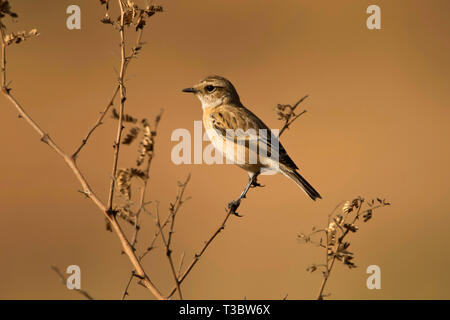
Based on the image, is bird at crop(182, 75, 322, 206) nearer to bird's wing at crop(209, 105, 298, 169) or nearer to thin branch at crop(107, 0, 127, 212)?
bird's wing at crop(209, 105, 298, 169)

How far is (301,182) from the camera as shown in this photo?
4.66 metres

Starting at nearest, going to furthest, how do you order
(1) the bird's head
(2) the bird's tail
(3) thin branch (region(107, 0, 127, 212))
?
(3) thin branch (region(107, 0, 127, 212)) < (2) the bird's tail < (1) the bird's head

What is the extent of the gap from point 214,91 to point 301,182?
1.30 meters

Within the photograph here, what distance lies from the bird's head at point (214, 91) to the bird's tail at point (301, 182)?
1032 mm

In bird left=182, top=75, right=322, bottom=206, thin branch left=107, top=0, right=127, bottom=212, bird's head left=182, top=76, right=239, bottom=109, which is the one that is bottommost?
thin branch left=107, top=0, right=127, bottom=212

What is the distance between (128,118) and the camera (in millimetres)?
2168

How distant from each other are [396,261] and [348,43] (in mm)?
7543

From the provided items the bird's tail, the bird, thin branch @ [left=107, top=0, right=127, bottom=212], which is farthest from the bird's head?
thin branch @ [left=107, top=0, right=127, bottom=212]

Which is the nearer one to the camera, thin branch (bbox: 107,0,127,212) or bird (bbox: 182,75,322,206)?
thin branch (bbox: 107,0,127,212)

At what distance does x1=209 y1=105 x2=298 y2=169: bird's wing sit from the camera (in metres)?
4.68

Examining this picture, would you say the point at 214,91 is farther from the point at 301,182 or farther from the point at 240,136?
the point at 301,182

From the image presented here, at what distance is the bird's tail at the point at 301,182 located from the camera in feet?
15.1

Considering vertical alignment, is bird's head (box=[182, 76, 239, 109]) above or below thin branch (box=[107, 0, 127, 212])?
above

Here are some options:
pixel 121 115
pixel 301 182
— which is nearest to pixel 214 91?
pixel 301 182
